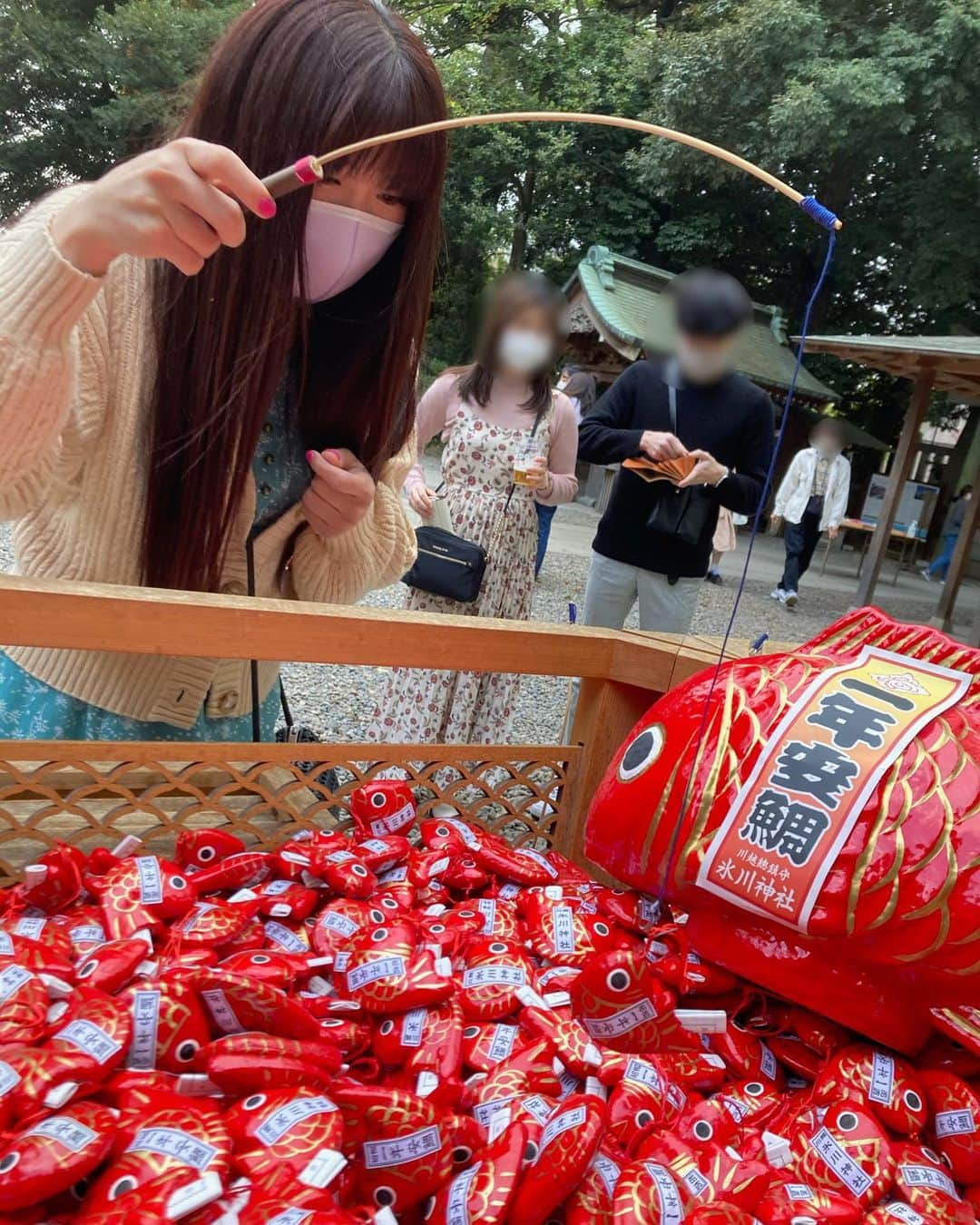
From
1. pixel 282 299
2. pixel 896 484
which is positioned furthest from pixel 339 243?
pixel 896 484

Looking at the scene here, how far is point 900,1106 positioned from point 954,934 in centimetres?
20

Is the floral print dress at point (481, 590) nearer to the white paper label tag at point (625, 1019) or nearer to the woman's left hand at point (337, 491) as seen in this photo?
the woman's left hand at point (337, 491)

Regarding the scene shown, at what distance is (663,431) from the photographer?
1.72 metres

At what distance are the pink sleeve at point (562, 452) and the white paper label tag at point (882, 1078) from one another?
185 centimetres

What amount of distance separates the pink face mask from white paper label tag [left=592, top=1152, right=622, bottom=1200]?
3.02 feet

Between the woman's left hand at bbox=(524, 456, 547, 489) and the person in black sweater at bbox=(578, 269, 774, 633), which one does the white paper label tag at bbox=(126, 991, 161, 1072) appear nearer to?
the person in black sweater at bbox=(578, 269, 774, 633)

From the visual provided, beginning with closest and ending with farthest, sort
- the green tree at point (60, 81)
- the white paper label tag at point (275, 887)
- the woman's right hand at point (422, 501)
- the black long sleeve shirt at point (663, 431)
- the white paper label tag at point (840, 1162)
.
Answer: the white paper label tag at point (840, 1162)
the white paper label tag at point (275, 887)
the black long sleeve shirt at point (663, 431)
the woman's right hand at point (422, 501)
the green tree at point (60, 81)

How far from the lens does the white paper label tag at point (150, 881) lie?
95cm

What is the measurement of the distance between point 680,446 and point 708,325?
58 centimetres

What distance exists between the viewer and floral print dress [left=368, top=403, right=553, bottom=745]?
2.56 meters

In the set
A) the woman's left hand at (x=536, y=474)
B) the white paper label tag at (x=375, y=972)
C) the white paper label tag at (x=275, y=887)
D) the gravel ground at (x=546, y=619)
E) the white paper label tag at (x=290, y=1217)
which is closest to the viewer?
the white paper label tag at (x=290, y=1217)

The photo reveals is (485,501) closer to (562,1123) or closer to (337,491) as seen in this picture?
(337,491)

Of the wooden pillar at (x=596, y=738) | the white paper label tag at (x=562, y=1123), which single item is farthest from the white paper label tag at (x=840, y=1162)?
the wooden pillar at (x=596, y=738)

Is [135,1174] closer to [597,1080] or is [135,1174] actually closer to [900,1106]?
[597,1080]
